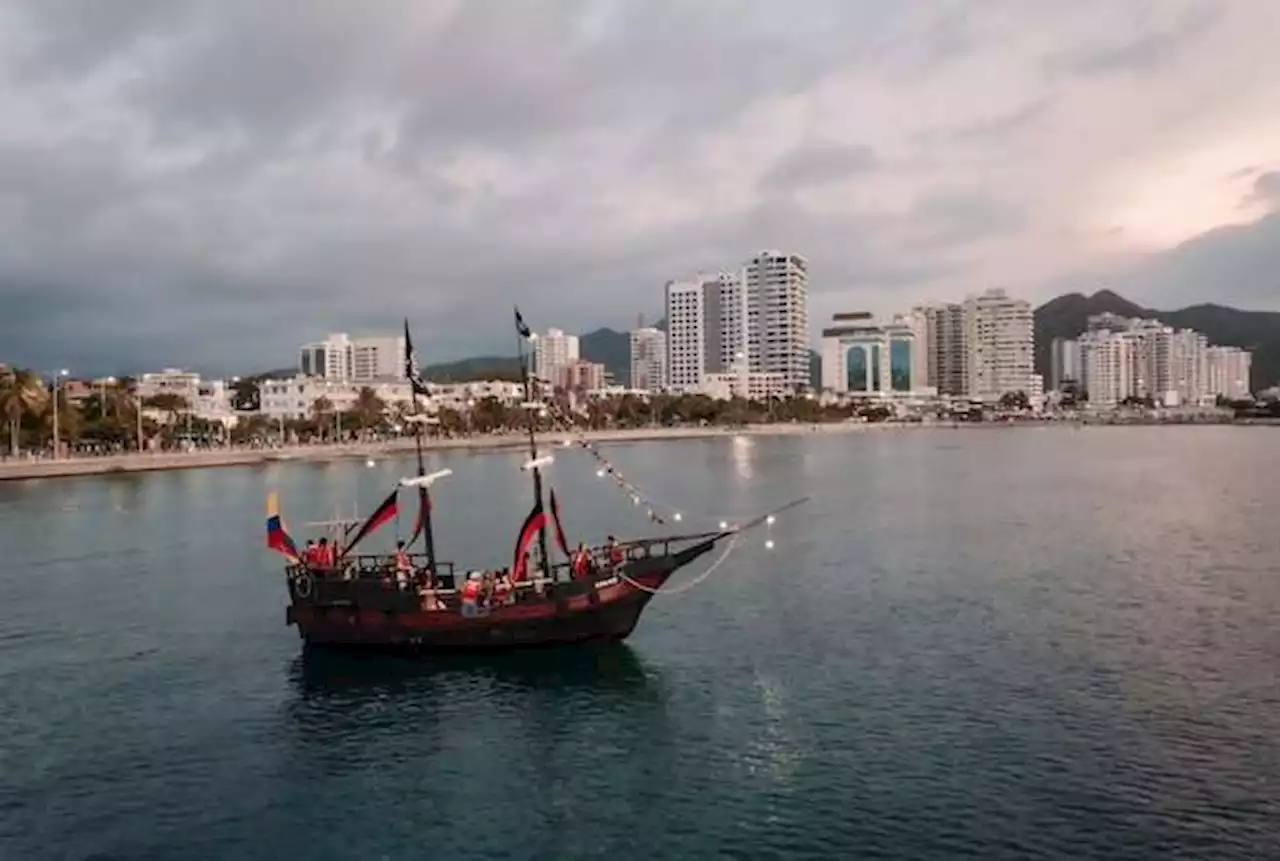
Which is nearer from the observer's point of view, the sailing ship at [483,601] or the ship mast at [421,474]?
the sailing ship at [483,601]

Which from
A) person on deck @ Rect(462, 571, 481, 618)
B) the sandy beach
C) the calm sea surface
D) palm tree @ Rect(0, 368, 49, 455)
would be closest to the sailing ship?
person on deck @ Rect(462, 571, 481, 618)

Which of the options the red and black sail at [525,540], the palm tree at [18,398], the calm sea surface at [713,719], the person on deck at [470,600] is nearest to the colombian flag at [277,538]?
the calm sea surface at [713,719]

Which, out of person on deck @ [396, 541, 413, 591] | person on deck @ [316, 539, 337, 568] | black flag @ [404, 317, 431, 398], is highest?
black flag @ [404, 317, 431, 398]

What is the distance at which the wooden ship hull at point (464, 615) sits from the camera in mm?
37156

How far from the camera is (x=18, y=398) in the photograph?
436ft

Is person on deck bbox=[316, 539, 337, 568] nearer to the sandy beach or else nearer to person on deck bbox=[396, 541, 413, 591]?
person on deck bbox=[396, 541, 413, 591]

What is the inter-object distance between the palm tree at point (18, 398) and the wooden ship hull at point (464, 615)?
113m

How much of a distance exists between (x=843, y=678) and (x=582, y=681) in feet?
26.8

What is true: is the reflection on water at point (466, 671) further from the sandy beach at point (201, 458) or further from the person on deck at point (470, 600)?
the sandy beach at point (201, 458)

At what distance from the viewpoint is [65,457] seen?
442 ft

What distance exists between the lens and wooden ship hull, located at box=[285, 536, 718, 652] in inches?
1463

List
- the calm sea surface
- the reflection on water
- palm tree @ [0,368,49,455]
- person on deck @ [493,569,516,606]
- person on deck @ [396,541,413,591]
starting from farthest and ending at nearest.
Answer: palm tree @ [0,368,49,455], person on deck @ [396,541,413,591], person on deck @ [493,569,516,606], the reflection on water, the calm sea surface

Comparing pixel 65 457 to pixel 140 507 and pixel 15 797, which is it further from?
pixel 15 797

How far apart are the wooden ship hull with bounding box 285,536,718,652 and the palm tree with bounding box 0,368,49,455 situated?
11337cm
